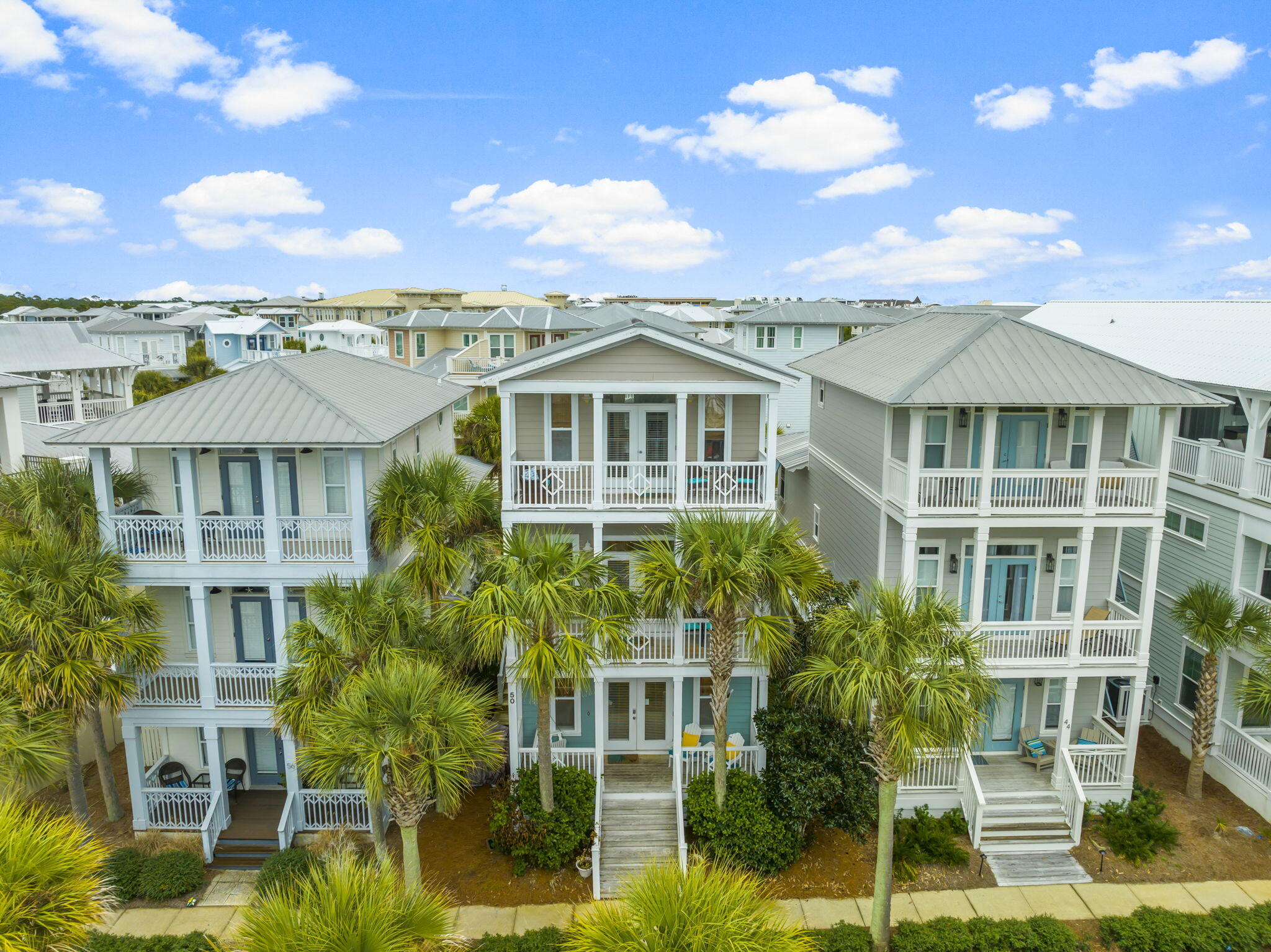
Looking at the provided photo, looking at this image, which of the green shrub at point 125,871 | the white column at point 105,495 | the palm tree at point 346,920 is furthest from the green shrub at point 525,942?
the white column at point 105,495

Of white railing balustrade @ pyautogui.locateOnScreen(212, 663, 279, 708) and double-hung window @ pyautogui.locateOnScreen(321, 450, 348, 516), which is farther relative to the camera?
double-hung window @ pyautogui.locateOnScreen(321, 450, 348, 516)

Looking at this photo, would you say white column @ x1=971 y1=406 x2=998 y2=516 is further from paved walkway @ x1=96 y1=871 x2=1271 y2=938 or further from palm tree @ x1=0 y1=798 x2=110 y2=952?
palm tree @ x1=0 y1=798 x2=110 y2=952

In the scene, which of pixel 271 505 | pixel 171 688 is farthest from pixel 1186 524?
pixel 171 688

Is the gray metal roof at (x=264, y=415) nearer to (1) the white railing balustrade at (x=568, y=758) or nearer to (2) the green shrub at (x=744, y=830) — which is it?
(1) the white railing balustrade at (x=568, y=758)

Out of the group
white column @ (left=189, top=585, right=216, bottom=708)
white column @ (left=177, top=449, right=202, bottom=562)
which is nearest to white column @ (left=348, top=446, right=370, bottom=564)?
white column @ (left=177, top=449, right=202, bottom=562)

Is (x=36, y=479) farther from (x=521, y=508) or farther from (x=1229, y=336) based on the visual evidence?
(x=1229, y=336)

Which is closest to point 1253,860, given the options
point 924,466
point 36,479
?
point 924,466

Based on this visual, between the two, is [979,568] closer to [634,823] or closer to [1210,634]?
[1210,634]
